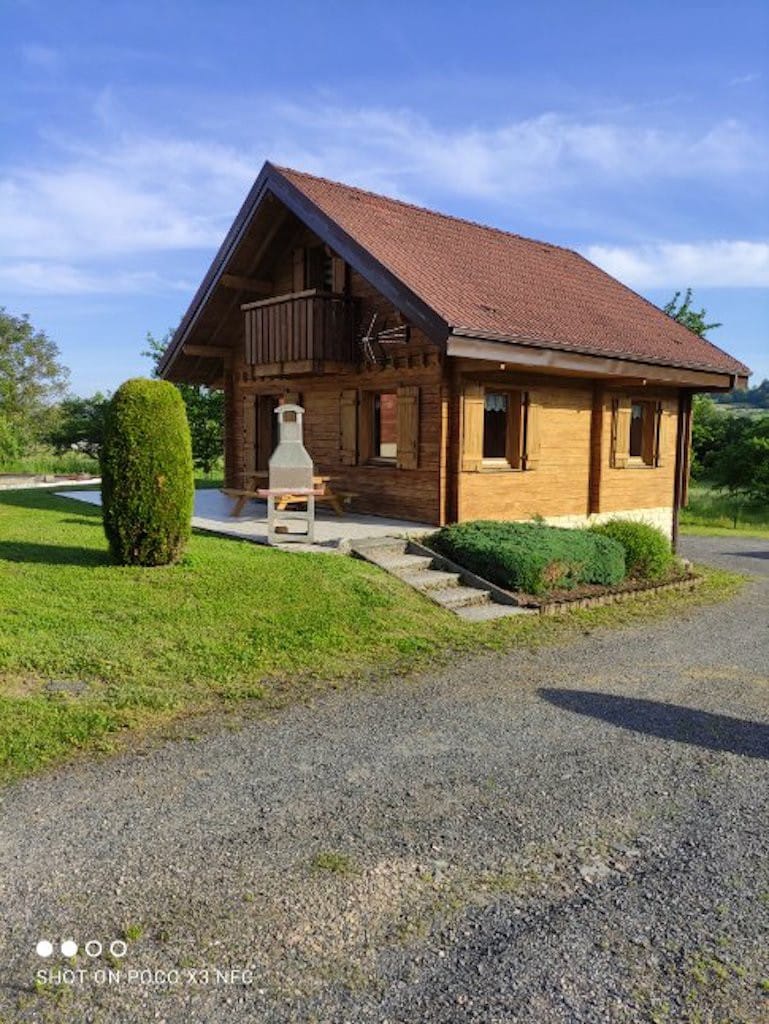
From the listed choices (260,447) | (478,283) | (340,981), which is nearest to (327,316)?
(478,283)

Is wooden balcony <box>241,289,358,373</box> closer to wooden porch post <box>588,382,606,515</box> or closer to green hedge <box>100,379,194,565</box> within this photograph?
green hedge <box>100,379,194,565</box>

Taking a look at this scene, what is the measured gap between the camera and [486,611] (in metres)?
8.66

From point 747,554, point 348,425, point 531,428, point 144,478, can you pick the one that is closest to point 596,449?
point 531,428

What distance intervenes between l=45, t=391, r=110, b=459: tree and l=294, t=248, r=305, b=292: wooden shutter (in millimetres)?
19370

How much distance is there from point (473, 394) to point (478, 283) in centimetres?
225

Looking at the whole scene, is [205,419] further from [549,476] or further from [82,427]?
[549,476]

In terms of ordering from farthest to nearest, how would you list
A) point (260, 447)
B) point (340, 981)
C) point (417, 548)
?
point (260, 447) < point (417, 548) < point (340, 981)

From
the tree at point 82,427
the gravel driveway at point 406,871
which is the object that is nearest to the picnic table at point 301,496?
the gravel driveway at point 406,871

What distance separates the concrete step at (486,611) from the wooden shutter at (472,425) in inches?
130

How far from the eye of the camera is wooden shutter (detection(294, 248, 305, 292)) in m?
14.5

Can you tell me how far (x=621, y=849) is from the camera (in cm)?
375

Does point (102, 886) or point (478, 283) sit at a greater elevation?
point (478, 283)

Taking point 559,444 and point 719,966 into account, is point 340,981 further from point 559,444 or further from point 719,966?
A: point 559,444

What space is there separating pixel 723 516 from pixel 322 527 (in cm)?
1680
